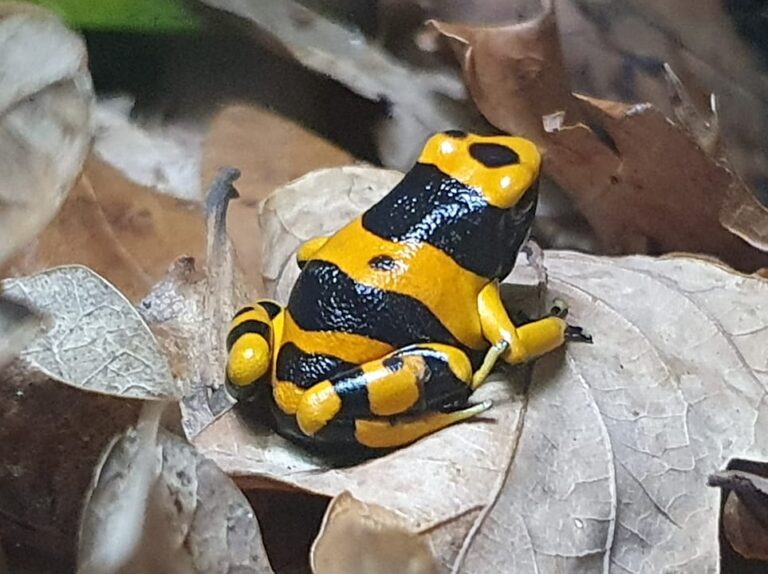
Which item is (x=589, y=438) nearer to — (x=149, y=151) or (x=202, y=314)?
(x=202, y=314)

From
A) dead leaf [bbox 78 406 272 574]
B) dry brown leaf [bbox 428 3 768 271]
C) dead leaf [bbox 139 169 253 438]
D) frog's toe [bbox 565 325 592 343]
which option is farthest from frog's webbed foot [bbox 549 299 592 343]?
dead leaf [bbox 78 406 272 574]

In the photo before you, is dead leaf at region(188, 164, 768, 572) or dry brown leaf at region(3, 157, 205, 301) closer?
dead leaf at region(188, 164, 768, 572)

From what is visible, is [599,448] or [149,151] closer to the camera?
[599,448]

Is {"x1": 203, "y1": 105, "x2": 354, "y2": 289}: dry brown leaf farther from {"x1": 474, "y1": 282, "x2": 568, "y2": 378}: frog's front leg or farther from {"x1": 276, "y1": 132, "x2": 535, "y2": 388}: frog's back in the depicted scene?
{"x1": 474, "y1": 282, "x2": 568, "y2": 378}: frog's front leg

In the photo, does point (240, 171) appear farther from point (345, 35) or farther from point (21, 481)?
point (21, 481)

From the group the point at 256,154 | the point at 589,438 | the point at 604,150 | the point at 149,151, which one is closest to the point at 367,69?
the point at 256,154
